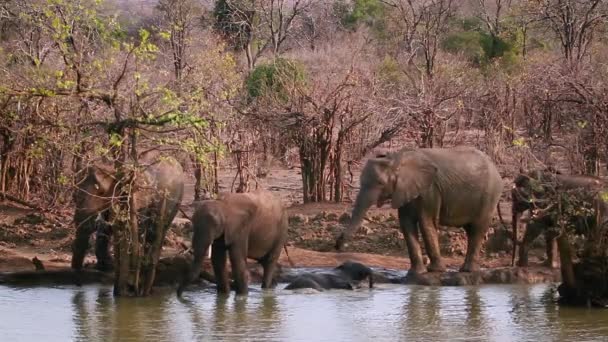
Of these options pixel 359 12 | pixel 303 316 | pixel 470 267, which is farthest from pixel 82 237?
pixel 359 12

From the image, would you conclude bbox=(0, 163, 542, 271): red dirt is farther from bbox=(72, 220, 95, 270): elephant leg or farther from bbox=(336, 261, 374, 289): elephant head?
bbox=(336, 261, 374, 289): elephant head

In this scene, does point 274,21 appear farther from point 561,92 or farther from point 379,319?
point 379,319

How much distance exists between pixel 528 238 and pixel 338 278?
10.7 feet

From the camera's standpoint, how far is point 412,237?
18.3 metres

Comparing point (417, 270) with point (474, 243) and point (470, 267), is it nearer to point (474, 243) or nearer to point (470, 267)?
point (470, 267)

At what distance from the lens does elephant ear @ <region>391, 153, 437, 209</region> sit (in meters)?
18.4

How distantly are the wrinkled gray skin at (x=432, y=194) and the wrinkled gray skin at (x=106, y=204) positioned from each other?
272 cm

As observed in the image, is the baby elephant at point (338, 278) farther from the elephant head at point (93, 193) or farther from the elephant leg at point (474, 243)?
the elephant head at point (93, 193)

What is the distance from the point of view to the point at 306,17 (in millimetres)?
60062

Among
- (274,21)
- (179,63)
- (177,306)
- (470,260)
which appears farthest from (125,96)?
(274,21)

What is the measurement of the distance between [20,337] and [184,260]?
3.63 m

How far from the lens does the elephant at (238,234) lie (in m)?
15.9

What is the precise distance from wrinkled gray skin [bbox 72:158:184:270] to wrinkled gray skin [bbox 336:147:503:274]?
2.72 meters

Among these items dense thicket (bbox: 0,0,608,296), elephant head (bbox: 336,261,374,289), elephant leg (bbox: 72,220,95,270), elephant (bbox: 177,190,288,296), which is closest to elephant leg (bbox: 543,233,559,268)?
dense thicket (bbox: 0,0,608,296)
